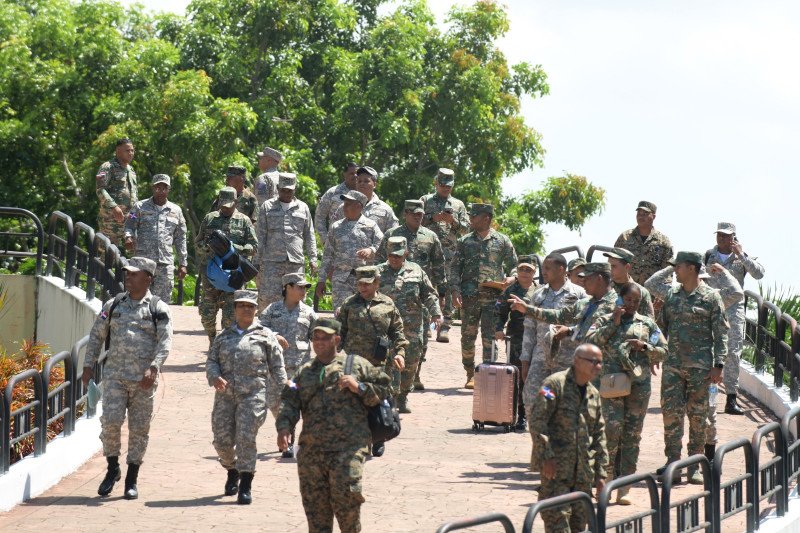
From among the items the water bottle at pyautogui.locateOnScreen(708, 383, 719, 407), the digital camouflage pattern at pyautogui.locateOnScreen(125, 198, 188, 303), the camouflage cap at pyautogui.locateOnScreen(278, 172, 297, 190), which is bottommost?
the water bottle at pyautogui.locateOnScreen(708, 383, 719, 407)

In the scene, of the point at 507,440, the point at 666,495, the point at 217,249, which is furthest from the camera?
the point at 217,249

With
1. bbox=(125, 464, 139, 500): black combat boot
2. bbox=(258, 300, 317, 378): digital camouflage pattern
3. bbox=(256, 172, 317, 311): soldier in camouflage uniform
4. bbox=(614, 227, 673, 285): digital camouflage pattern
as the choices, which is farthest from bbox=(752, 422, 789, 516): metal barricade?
bbox=(256, 172, 317, 311): soldier in camouflage uniform

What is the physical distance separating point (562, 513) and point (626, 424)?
3.02 metres

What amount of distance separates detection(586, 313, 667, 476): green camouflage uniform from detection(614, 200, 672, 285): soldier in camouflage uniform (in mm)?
5064

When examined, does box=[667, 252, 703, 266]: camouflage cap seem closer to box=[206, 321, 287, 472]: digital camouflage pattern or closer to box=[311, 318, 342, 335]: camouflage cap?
box=[206, 321, 287, 472]: digital camouflage pattern

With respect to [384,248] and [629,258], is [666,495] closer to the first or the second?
[629,258]

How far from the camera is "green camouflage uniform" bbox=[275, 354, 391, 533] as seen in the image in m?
10.3

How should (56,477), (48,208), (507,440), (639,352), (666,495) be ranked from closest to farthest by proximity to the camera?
(666,495) → (639,352) → (56,477) → (507,440) → (48,208)

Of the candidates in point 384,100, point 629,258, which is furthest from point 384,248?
point 384,100

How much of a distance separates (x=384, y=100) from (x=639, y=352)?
80.8 ft

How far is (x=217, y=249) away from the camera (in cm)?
1723

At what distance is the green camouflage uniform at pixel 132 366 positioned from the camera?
12828 millimetres

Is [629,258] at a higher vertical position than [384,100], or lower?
lower

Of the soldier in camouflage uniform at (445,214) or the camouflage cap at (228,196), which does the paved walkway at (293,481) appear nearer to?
the camouflage cap at (228,196)
